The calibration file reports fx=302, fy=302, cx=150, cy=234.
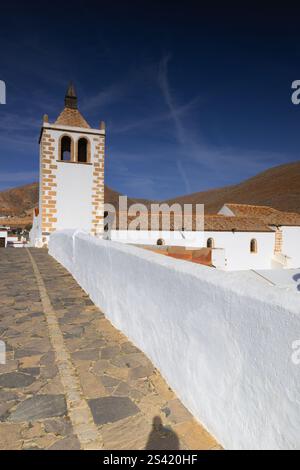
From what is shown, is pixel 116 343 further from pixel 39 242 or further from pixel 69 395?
pixel 39 242

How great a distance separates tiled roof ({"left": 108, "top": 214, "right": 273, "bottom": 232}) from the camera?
2177 centimetres

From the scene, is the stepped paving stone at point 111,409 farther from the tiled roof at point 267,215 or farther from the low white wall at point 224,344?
the tiled roof at point 267,215

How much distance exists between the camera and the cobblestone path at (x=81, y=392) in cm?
215

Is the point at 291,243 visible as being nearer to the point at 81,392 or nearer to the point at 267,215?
the point at 267,215

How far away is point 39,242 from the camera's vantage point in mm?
15781

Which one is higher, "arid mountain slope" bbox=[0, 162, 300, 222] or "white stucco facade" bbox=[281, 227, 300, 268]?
"arid mountain slope" bbox=[0, 162, 300, 222]

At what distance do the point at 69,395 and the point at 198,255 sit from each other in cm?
525

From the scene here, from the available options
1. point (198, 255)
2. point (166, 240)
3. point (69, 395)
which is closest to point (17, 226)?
point (166, 240)

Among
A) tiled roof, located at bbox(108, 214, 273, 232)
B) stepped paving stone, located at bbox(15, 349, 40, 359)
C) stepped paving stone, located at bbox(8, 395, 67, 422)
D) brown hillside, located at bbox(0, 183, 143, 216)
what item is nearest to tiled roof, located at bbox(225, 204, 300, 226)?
tiled roof, located at bbox(108, 214, 273, 232)

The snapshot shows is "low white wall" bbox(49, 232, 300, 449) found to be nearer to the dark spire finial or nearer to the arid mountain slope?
the dark spire finial

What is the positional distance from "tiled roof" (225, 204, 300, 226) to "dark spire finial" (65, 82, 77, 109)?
18.1 m

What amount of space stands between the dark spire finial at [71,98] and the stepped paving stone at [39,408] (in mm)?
16315

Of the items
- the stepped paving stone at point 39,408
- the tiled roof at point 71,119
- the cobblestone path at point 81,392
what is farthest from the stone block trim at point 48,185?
the stepped paving stone at point 39,408

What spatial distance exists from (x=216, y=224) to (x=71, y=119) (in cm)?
1341
